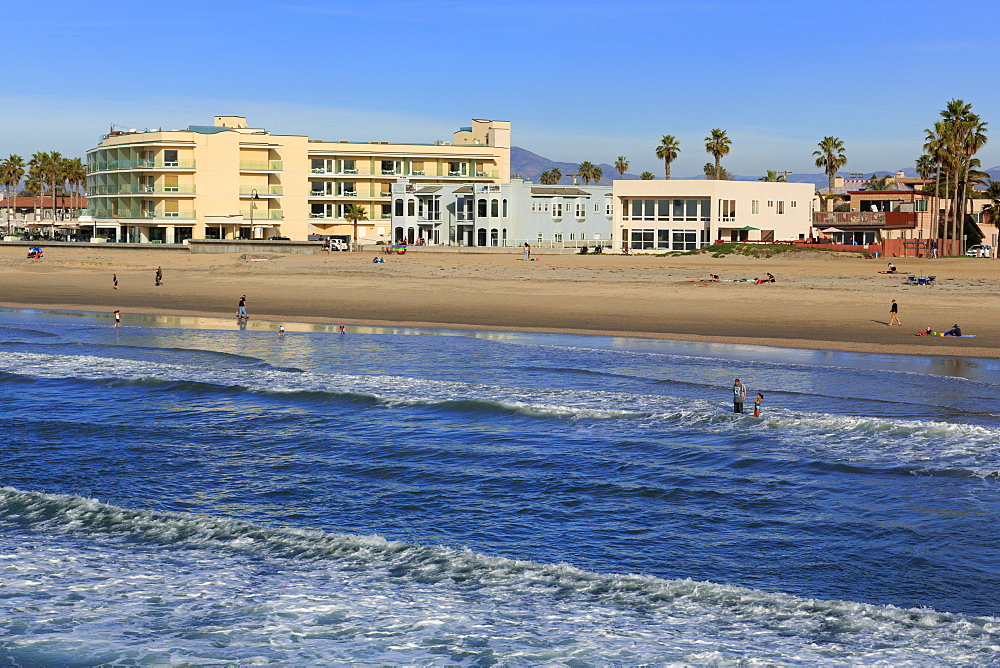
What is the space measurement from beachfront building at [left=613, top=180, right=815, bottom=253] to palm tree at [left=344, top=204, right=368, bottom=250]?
29.5 m

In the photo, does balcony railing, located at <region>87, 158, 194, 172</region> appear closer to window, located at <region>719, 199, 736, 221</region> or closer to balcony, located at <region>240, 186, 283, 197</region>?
balcony, located at <region>240, 186, 283, 197</region>

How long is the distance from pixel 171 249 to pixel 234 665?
7276 centimetres

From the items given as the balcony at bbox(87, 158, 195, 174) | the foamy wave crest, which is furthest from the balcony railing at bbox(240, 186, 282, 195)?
the foamy wave crest

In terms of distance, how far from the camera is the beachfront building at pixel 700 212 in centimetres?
7925

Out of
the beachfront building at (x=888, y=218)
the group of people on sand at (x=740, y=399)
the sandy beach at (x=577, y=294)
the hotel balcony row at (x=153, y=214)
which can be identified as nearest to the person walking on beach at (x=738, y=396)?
the group of people on sand at (x=740, y=399)

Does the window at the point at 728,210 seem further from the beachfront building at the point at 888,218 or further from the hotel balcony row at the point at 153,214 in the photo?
the hotel balcony row at the point at 153,214

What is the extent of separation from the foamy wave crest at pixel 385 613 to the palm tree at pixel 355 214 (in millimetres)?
87327

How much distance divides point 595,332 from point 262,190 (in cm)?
7058

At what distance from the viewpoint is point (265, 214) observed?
9756 cm

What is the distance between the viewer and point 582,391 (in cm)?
2238

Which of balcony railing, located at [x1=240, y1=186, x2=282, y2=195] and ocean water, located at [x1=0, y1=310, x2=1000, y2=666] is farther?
balcony railing, located at [x1=240, y1=186, x2=282, y2=195]

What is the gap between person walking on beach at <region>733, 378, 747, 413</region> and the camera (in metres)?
19.1

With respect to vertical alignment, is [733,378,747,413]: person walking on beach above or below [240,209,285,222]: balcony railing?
below

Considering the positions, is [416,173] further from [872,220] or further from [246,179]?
[872,220]
